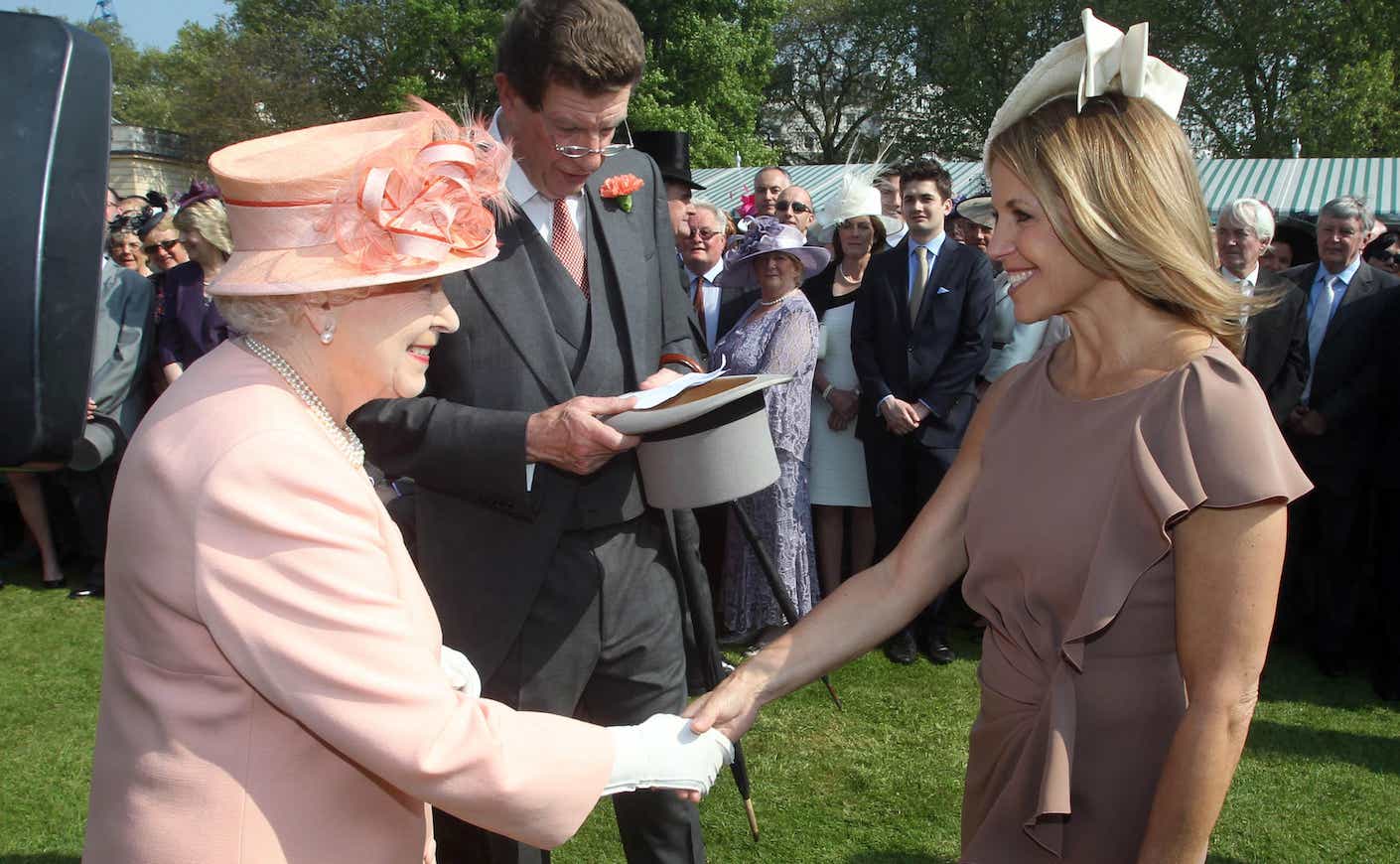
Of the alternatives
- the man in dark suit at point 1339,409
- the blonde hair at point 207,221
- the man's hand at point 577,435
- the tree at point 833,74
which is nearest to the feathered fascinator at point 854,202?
the man in dark suit at point 1339,409

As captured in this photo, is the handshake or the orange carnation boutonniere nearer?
the handshake

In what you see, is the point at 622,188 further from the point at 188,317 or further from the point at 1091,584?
the point at 188,317

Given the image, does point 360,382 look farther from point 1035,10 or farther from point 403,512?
point 1035,10

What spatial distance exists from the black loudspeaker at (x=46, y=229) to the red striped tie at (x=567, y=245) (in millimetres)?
1386

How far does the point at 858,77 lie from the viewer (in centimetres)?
4831

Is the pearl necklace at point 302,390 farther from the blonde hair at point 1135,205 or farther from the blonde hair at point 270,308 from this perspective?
the blonde hair at point 1135,205

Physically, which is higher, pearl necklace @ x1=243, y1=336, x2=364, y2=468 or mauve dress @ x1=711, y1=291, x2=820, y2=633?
pearl necklace @ x1=243, y1=336, x2=364, y2=468

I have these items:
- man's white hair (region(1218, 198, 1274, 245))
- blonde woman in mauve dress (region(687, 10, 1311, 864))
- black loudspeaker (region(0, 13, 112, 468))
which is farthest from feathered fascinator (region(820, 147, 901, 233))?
black loudspeaker (region(0, 13, 112, 468))

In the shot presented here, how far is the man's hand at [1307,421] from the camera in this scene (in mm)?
5617

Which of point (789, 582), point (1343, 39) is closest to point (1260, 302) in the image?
point (789, 582)

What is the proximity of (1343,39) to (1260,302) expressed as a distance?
33.5m

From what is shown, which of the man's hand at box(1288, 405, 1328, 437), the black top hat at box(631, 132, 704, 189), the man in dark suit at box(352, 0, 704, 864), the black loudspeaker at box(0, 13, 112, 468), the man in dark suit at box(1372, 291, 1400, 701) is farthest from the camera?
the black top hat at box(631, 132, 704, 189)

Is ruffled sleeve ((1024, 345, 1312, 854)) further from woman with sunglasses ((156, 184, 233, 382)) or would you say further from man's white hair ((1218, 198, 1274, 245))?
woman with sunglasses ((156, 184, 233, 382))

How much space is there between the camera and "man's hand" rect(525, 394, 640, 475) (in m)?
2.27
